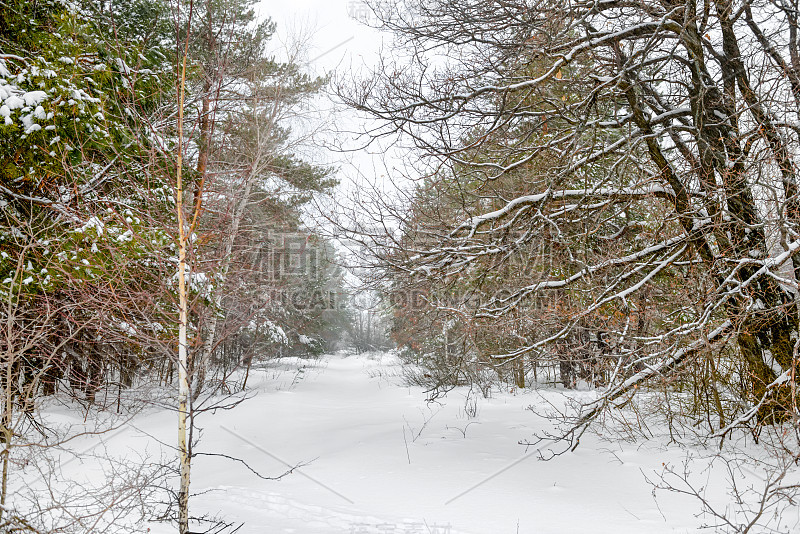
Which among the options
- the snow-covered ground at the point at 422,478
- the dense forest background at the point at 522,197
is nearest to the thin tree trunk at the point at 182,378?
the dense forest background at the point at 522,197

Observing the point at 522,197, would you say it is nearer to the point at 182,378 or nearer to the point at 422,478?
the point at 422,478

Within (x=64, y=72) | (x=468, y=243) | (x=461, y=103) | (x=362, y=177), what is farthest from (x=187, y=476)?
(x=64, y=72)

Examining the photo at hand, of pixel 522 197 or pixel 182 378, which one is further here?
pixel 522 197

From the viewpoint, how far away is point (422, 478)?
562 centimetres

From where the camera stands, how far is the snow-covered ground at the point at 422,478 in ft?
14.1

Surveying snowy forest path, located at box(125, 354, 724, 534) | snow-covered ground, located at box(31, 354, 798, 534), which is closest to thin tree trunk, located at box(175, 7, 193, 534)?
snow-covered ground, located at box(31, 354, 798, 534)

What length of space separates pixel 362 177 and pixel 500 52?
7.51 feet

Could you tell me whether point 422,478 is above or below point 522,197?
below

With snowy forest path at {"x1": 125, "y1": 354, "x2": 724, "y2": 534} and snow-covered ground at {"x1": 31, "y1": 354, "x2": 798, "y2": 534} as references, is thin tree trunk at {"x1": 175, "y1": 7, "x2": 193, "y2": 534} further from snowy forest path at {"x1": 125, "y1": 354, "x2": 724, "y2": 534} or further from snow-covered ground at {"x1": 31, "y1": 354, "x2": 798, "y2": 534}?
snowy forest path at {"x1": 125, "y1": 354, "x2": 724, "y2": 534}

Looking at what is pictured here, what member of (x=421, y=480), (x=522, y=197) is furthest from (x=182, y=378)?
(x=522, y=197)

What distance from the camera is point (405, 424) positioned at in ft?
28.5

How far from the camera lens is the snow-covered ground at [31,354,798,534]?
4.29 meters

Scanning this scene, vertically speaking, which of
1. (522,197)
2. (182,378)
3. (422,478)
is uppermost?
(522,197)

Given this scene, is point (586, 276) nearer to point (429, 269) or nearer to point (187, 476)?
point (429, 269)
